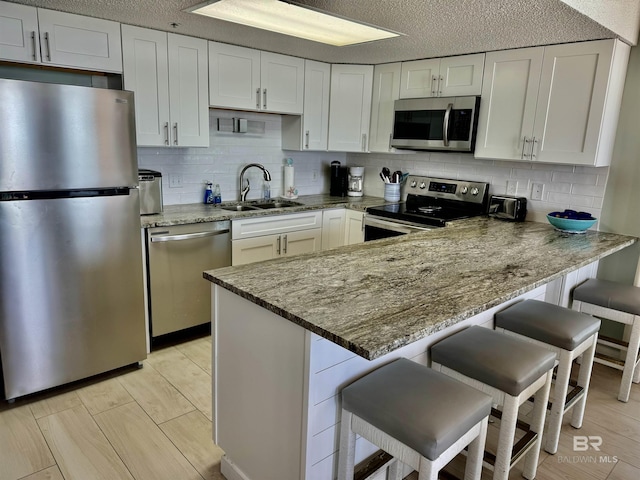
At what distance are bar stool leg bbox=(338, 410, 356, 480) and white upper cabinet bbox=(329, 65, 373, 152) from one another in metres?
2.92

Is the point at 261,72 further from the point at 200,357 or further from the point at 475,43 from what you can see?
the point at 200,357

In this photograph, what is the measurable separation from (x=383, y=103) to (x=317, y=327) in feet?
9.98

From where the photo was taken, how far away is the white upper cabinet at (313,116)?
151 inches

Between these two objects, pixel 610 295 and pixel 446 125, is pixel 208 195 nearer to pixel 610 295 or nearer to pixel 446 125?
pixel 446 125

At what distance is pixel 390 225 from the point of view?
3545 millimetres

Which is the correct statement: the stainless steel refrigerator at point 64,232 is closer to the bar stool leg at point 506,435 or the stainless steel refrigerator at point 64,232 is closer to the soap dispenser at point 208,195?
the soap dispenser at point 208,195

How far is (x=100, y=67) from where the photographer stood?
2762mm

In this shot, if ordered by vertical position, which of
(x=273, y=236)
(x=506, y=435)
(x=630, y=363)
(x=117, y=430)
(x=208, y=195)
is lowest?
(x=117, y=430)

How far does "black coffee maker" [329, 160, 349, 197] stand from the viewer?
14.5ft

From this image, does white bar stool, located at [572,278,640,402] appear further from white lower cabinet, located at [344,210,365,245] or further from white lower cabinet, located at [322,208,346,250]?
white lower cabinet, located at [322,208,346,250]

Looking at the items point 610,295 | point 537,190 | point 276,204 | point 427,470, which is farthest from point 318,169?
point 427,470

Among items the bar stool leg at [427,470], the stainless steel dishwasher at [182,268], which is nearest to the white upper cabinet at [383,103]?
the stainless steel dishwasher at [182,268]

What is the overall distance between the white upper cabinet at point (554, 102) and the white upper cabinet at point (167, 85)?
2069 mm

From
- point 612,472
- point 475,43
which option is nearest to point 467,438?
point 612,472
